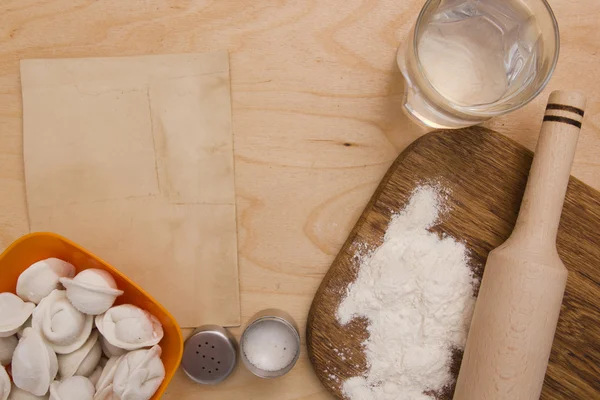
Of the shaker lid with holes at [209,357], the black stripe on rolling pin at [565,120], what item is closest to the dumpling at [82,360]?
the shaker lid with holes at [209,357]

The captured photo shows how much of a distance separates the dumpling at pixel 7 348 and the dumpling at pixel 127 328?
11 centimetres

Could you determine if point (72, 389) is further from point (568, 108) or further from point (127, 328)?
point (568, 108)

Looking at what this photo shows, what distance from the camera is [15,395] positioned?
0.59m

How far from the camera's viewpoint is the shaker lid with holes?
2.22 ft

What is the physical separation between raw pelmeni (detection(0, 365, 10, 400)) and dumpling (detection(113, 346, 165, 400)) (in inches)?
5.1

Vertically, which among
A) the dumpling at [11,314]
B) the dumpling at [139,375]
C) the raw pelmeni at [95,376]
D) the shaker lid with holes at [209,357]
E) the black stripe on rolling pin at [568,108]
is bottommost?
the shaker lid with holes at [209,357]

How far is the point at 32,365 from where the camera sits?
572 millimetres

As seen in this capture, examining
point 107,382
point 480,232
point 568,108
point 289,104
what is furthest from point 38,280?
point 568,108

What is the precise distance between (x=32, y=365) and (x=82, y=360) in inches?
2.2

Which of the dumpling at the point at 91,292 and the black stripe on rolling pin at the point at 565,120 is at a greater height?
the black stripe on rolling pin at the point at 565,120

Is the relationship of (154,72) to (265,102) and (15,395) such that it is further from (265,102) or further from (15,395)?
(15,395)

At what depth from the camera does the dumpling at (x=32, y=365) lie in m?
0.57

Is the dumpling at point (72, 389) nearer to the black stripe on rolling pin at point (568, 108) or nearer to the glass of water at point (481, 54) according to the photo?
the glass of water at point (481, 54)

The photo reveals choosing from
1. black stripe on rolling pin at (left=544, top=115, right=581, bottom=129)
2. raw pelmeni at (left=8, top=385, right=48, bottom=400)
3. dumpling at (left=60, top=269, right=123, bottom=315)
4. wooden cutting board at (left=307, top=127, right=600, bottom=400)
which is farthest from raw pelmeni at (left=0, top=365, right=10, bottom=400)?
black stripe on rolling pin at (left=544, top=115, right=581, bottom=129)
